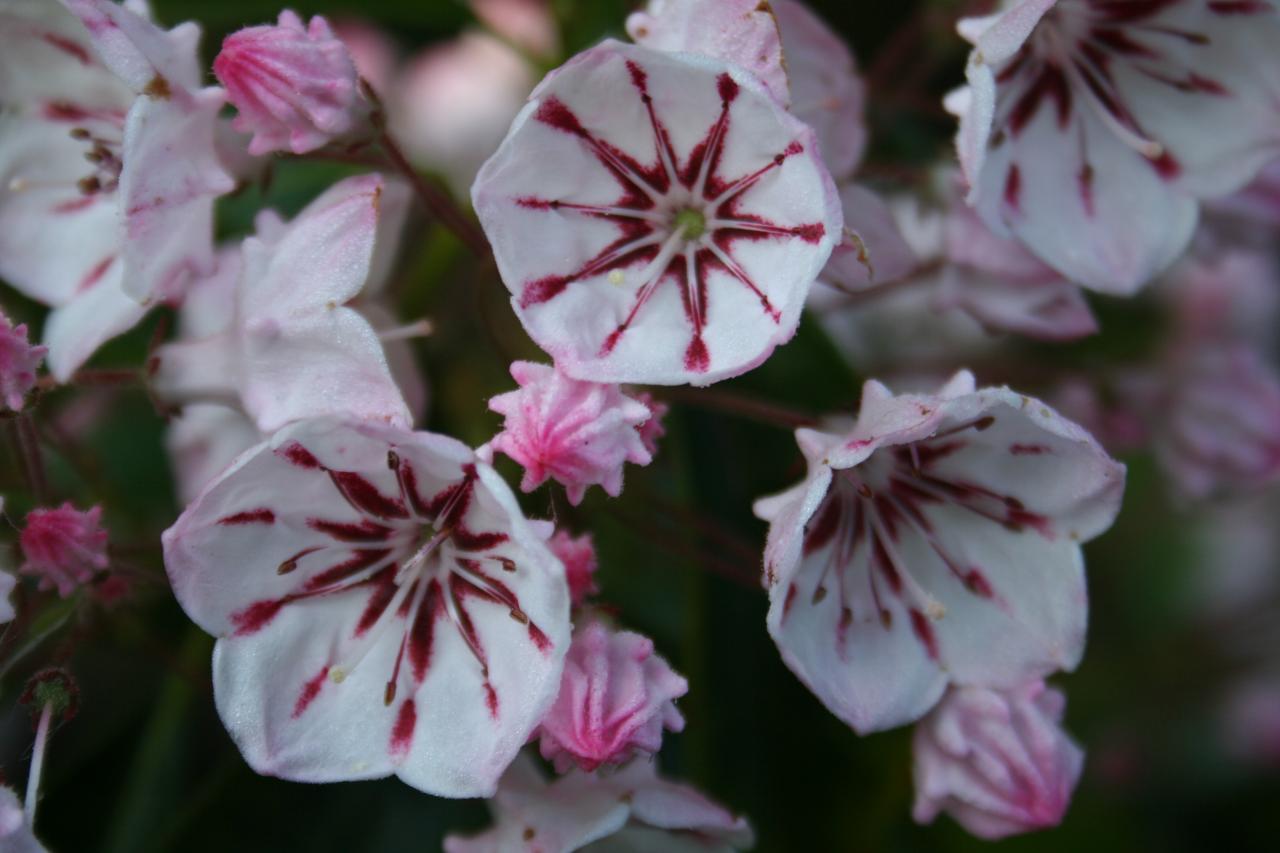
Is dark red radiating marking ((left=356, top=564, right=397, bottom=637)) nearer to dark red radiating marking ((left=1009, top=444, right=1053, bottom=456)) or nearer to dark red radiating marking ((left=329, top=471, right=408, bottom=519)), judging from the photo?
dark red radiating marking ((left=329, top=471, right=408, bottom=519))

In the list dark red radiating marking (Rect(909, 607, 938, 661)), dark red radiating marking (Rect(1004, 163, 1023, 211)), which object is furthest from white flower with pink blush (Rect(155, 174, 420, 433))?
dark red radiating marking (Rect(1004, 163, 1023, 211))

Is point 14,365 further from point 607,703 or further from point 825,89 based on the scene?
point 825,89

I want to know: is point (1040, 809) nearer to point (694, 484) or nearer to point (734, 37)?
point (694, 484)

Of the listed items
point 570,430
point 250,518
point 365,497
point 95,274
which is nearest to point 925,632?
point 570,430

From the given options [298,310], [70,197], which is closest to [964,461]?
[298,310]

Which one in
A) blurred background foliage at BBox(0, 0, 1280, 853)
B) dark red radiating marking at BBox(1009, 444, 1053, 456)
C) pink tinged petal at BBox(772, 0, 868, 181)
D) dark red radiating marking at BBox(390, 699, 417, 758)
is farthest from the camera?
blurred background foliage at BBox(0, 0, 1280, 853)

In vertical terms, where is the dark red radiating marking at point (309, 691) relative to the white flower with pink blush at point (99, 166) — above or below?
below

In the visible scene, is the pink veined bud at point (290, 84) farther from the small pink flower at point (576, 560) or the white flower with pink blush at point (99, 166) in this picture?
the small pink flower at point (576, 560)

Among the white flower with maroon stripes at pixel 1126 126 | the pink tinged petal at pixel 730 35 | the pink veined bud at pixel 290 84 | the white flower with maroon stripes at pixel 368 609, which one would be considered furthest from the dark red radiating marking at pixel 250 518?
the white flower with maroon stripes at pixel 1126 126
